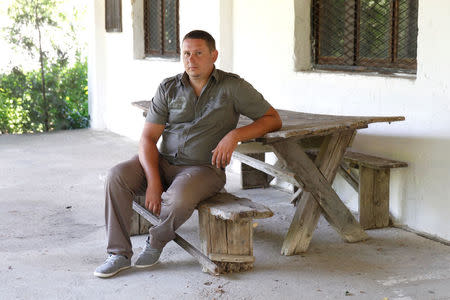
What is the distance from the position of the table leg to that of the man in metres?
0.31

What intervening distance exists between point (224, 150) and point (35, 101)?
721cm

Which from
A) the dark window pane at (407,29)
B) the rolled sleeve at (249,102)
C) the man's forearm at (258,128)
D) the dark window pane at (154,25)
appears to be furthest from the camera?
the dark window pane at (154,25)

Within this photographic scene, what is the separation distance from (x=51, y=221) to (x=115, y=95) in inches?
203

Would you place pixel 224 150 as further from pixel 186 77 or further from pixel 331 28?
pixel 331 28

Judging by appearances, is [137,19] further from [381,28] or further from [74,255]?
[74,255]

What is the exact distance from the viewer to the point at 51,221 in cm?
516

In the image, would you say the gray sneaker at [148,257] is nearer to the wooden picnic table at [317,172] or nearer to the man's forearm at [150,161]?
the man's forearm at [150,161]

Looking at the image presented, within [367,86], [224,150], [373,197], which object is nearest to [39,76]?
[367,86]

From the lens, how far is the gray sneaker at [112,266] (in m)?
3.78

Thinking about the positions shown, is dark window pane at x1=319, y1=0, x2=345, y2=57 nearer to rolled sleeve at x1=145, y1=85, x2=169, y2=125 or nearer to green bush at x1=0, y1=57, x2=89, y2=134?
rolled sleeve at x1=145, y1=85, x2=169, y2=125

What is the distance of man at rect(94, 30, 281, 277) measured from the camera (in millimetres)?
3840

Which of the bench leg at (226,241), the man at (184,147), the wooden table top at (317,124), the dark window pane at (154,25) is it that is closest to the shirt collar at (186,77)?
the man at (184,147)

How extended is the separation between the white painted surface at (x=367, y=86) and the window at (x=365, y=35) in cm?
14

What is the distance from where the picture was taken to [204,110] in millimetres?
4031
